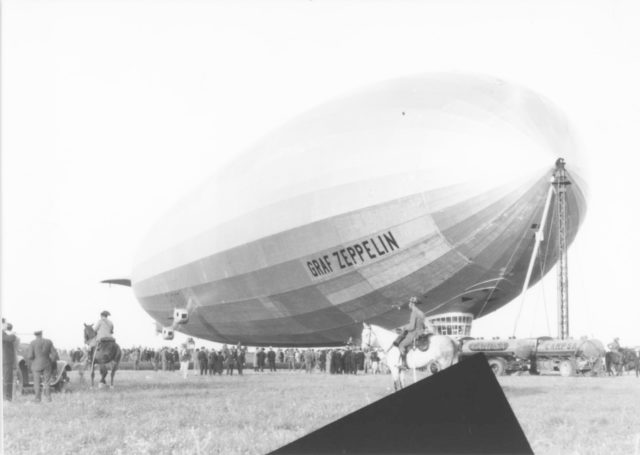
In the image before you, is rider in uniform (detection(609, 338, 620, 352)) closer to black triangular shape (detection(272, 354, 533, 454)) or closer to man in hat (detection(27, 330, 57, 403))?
black triangular shape (detection(272, 354, 533, 454))

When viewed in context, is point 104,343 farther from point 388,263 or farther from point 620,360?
point 620,360

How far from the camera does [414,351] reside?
12547 mm

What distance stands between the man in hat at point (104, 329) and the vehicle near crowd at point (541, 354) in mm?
8847

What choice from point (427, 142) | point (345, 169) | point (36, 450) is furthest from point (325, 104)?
point (36, 450)

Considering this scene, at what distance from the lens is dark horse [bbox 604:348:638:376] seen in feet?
75.4

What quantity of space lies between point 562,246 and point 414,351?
18.4 ft

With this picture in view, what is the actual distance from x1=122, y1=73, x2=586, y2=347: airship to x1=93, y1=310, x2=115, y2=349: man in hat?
5.15m

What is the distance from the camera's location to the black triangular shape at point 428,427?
7492mm

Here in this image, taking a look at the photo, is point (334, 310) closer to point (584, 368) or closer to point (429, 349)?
point (429, 349)

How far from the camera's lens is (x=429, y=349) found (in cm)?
1268

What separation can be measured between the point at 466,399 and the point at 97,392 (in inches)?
266

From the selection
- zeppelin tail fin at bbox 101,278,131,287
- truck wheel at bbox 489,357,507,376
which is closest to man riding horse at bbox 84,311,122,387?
truck wheel at bbox 489,357,507,376

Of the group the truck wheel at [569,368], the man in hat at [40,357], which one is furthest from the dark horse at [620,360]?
the man in hat at [40,357]

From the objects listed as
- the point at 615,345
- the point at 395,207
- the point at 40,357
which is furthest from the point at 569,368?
the point at 40,357
